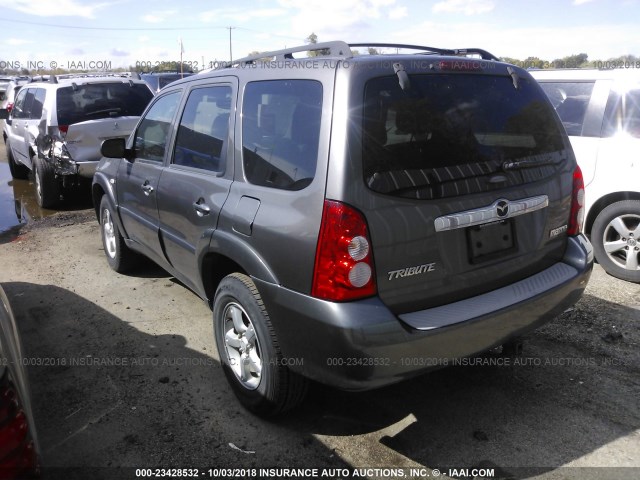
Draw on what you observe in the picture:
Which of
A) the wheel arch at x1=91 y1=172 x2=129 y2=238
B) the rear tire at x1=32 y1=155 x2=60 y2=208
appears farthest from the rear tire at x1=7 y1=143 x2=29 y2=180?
the wheel arch at x1=91 y1=172 x2=129 y2=238

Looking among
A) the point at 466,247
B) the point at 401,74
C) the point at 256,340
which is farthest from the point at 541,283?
the point at 256,340

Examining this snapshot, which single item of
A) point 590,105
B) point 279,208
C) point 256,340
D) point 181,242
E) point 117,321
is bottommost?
point 117,321

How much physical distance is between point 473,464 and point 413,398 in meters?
0.62

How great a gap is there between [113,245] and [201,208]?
262 cm

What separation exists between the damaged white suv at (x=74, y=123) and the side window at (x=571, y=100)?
5694mm

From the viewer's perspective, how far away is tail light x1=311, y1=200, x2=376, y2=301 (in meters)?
2.31

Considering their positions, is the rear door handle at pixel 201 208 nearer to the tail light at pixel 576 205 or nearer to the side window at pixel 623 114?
the tail light at pixel 576 205

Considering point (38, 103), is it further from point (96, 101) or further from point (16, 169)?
point (16, 169)

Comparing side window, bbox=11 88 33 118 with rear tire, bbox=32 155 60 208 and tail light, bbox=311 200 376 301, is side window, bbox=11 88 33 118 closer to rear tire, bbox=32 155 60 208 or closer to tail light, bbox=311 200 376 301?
rear tire, bbox=32 155 60 208

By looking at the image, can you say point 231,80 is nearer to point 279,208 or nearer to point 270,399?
point 279,208

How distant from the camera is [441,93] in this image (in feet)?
8.46

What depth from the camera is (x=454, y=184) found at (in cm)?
250

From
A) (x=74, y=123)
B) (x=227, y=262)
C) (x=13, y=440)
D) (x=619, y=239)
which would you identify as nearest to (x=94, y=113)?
(x=74, y=123)

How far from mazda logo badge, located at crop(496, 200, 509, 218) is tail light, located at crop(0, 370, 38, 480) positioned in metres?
2.13
